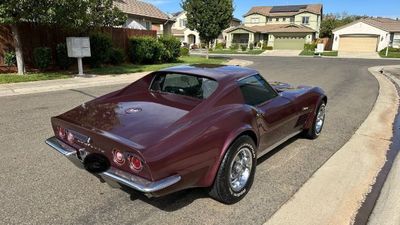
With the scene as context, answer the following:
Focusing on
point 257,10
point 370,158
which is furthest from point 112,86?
point 257,10

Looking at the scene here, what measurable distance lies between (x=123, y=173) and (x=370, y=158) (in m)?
3.74

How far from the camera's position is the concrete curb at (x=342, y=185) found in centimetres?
330

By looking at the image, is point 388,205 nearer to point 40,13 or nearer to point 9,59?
point 40,13

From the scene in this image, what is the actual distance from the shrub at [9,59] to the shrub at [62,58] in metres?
1.69

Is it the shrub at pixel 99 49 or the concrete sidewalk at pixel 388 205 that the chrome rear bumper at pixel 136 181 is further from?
the shrub at pixel 99 49

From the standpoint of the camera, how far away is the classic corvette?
2.82 meters

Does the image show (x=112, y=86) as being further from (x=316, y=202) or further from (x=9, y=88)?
(x=316, y=202)

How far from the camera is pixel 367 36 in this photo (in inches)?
1827

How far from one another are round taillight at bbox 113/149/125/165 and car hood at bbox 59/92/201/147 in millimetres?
144

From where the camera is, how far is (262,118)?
391 centimetres

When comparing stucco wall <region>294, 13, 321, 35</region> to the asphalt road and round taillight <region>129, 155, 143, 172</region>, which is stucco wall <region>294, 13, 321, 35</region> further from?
round taillight <region>129, 155, 143, 172</region>

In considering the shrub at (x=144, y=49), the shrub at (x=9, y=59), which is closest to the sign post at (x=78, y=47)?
the shrub at (x=9, y=59)

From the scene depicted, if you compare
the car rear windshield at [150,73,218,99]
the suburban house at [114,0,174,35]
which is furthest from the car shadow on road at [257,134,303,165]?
the suburban house at [114,0,174,35]

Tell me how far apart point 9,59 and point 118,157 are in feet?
41.1
